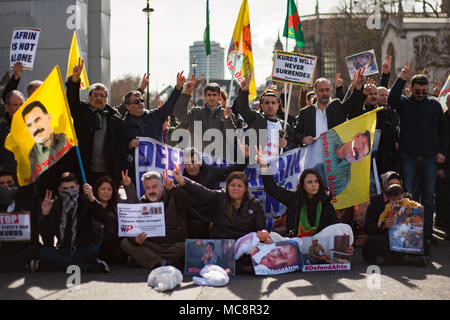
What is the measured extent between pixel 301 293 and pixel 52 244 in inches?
106

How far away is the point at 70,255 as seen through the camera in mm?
6090

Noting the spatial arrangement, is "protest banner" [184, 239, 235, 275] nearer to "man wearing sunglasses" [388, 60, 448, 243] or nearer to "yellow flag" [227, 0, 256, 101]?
"man wearing sunglasses" [388, 60, 448, 243]

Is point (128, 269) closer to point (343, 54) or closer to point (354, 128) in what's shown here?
point (354, 128)

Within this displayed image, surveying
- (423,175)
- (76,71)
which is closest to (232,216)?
(76,71)

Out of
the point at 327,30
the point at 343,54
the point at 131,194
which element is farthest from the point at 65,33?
the point at 327,30

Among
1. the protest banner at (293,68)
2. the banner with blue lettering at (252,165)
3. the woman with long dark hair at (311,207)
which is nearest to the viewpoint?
the woman with long dark hair at (311,207)

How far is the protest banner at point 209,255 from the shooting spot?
5879mm

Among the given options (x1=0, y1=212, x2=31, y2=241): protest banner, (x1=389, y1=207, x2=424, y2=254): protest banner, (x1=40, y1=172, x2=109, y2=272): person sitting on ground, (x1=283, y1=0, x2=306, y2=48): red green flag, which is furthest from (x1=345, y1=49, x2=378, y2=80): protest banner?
(x1=0, y1=212, x2=31, y2=241): protest banner

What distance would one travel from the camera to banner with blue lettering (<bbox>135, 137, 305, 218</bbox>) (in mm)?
7480

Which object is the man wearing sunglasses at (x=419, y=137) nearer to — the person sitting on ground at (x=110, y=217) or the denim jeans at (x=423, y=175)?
the denim jeans at (x=423, y=175)

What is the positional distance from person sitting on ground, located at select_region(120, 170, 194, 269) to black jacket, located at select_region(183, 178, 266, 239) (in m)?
0.15

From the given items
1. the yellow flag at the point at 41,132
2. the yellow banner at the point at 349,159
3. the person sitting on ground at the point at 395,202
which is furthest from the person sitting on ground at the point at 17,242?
the person sitting on ground at the point at 395,202

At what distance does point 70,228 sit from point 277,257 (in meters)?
2.13

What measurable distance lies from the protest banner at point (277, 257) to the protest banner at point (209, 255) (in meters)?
0.24
